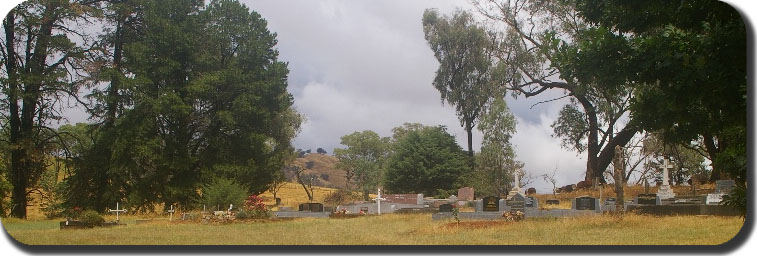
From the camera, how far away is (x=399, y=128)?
11883 mm

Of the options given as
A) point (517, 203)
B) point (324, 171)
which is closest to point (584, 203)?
point (517, 203)

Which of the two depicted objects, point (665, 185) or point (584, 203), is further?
point (665, 185)

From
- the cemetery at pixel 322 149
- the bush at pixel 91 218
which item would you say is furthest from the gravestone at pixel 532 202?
the bush at pixel 91 218

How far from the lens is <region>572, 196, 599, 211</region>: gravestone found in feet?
42.3

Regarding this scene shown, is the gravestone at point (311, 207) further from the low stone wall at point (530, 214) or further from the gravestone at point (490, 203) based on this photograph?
the gravestone at point (490, 203)

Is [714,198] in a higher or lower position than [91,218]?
higher

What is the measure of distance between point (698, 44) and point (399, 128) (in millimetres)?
5126

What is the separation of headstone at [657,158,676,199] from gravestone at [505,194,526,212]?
10.3 feet

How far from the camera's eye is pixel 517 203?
12.9 metres

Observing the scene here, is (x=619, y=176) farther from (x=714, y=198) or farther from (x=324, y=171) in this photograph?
(x=324, y=171)

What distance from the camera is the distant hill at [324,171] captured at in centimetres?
1359

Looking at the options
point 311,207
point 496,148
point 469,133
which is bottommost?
point 311,207

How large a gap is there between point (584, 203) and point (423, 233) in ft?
15.0

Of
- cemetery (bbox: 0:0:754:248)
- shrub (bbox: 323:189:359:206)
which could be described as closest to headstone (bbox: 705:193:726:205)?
cemetery (bbox: 0:0:754:248)
